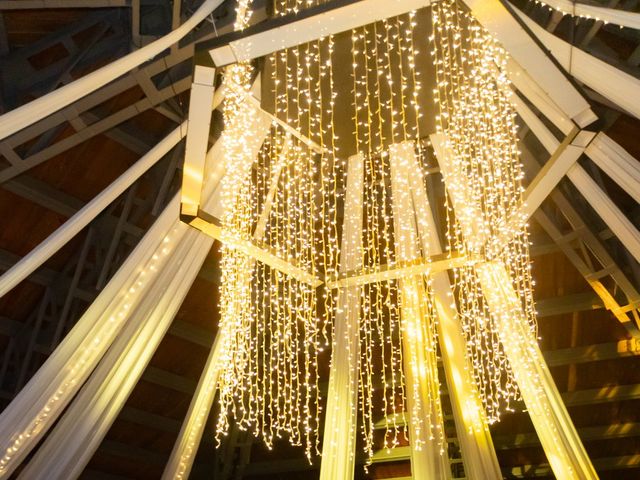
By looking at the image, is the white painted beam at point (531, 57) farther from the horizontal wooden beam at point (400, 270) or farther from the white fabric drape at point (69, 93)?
the white fabric drape at point (69, 93)

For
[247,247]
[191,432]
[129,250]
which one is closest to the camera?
[247,247]

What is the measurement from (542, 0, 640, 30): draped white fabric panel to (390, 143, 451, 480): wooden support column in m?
1.70

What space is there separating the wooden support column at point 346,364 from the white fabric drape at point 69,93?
2203 mm

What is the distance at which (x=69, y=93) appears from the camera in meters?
3.67

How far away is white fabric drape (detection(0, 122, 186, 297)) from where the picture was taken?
168 inches

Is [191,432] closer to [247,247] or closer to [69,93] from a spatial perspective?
[247,247]

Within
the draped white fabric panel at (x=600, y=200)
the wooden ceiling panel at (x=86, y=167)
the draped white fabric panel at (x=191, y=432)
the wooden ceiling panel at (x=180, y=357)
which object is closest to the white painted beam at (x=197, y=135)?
the draped white fabric panel at (x=191, y=432)

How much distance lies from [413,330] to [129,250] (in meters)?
3.84

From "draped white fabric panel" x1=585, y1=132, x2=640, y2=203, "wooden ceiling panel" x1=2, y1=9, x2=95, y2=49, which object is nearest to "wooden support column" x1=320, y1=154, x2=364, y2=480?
"draped white fabric panel" x1=585, y1=132, x2=640, y2=203

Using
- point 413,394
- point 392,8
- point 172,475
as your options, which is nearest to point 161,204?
point 172,475

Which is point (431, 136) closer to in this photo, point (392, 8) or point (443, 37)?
point (443, 37)

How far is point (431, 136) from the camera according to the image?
5539 millimetres

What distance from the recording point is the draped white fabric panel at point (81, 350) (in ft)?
13.7

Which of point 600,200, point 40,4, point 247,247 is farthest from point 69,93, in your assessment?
point 600,200
